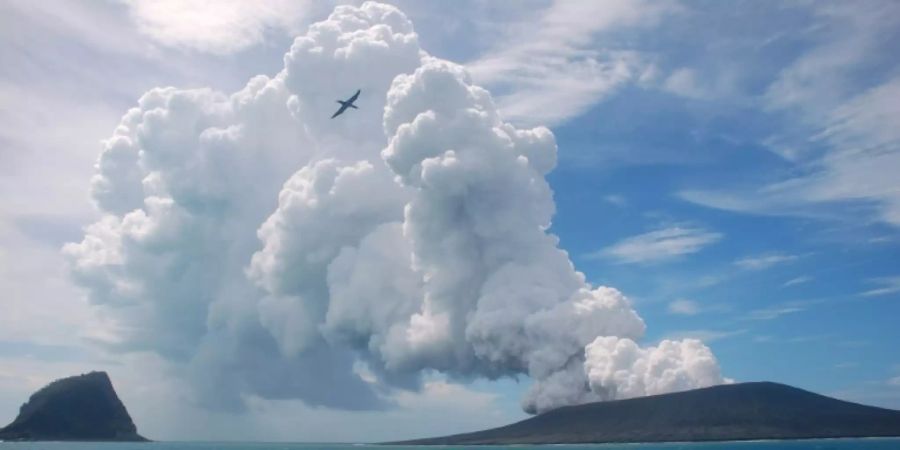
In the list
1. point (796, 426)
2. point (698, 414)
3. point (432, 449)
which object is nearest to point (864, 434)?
point (796, 426)

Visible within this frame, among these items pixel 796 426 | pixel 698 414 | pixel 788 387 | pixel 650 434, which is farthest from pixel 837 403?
pixel 650 434

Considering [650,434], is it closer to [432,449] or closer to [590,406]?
[590,406]

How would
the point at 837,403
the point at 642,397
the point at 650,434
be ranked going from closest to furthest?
the point at 650,434
the point at 642,397
the point at 837,403

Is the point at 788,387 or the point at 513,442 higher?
the point at 788,387

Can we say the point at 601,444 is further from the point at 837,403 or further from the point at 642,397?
the point at 837,403

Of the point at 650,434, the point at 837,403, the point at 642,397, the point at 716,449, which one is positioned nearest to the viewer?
the point at 716,449

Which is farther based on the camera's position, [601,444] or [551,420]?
[551,420]
